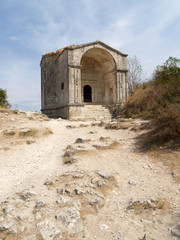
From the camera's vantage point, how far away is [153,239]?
2553 millimetres

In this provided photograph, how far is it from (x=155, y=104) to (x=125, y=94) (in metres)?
4.65

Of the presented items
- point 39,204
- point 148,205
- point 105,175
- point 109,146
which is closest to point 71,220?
point 39,204

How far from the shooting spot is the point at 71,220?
2953 millimetres

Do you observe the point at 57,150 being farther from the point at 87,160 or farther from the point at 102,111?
the point at 102,111

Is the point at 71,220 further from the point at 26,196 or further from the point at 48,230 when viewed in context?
the point at 26,196

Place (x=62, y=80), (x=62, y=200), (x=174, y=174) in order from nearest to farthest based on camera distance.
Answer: (x=62, y=200) < (x=174, y=174) < (x=62, y=80)

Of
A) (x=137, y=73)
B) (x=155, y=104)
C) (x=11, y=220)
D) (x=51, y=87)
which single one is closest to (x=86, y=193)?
(x=11, y=220)

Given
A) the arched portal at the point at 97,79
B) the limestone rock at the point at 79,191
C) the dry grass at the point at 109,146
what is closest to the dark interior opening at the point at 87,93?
the arched portal at the point at 97,79

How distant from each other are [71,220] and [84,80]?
14.8 m

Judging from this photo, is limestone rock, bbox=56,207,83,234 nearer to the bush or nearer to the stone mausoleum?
the bush

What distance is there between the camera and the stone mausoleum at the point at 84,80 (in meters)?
13.0

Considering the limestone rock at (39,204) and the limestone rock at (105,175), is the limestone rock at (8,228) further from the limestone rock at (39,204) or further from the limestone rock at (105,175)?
the limestone rock at (105,175)

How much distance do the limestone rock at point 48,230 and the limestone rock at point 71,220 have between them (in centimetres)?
16

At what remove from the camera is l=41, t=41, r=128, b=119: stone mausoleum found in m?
13.0
